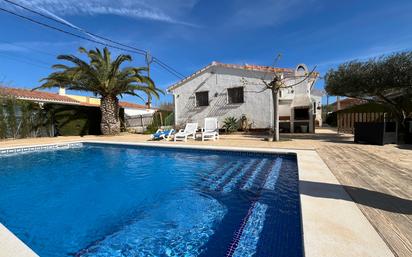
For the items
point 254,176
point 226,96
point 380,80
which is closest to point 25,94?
point 226,96

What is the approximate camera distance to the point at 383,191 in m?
4.11

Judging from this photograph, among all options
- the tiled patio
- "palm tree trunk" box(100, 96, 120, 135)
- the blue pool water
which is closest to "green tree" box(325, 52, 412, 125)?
the tiled patio

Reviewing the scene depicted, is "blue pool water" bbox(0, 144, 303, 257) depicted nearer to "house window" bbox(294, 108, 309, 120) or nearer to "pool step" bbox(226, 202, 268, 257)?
"pool step" bbox(226, 202, 268, 257)

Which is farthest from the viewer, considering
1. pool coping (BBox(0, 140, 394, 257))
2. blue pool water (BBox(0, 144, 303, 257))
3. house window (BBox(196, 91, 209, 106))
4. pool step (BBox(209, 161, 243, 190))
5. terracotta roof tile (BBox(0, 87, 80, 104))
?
house window (BBox(196, 91, 209, 106))

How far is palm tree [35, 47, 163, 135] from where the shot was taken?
1706cm

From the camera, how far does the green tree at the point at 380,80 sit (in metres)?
10.8

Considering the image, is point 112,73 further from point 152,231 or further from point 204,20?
point 152,231

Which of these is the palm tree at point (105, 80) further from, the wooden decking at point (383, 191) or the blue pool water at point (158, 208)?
the wooden decking at point (383, 191)

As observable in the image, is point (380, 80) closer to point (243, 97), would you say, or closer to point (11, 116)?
point (243, 97)

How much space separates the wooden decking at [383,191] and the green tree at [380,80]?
5.91 meters


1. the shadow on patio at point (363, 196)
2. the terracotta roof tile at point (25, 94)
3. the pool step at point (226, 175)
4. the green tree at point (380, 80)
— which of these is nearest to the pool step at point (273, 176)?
the shadow on patio at point (363, 196)

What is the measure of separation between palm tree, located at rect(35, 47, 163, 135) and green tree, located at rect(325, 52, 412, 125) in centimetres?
1466

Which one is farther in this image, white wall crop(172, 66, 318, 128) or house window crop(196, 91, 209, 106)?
house window crop(196, 91, 209, 106)

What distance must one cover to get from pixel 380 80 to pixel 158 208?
12967mm
